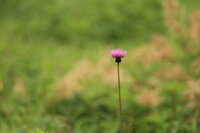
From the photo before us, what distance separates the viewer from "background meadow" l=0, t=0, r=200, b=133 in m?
2.90

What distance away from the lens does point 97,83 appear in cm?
376

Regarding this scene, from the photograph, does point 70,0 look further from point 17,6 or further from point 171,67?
point 171,67

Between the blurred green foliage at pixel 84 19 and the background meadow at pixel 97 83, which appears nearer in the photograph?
the background meadow at pixel 97 83

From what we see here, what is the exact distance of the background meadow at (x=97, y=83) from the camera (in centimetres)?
290

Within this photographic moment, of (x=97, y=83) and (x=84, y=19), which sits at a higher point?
(x=84, y=19)

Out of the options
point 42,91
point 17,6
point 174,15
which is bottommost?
point 42,91

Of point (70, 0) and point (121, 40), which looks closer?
point (121, 40)

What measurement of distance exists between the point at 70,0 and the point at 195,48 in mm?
3084

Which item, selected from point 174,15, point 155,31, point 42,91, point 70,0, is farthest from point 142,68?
point 70,0

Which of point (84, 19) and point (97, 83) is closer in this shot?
point (97, 83)

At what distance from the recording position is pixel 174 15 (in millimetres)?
3574

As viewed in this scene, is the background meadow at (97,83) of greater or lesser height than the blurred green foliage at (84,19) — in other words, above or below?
below

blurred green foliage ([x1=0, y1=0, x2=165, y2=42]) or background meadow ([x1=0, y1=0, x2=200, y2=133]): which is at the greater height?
blurred green foliage ([x1=0, y1=0, x2=165, y2=42])

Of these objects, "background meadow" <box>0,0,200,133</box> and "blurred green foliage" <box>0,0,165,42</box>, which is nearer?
"background meadow" <box>0,0,200,133</box>
